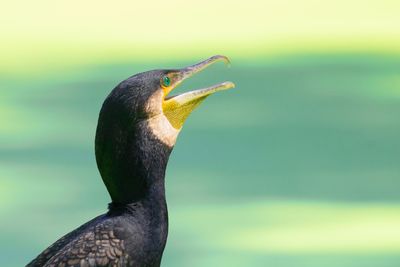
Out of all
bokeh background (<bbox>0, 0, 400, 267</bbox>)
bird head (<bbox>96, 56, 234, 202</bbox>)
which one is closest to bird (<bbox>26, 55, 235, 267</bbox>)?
bird head (<bbox>96, 56, 234, 202</bbox>)

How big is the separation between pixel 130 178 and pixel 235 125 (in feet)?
16.1

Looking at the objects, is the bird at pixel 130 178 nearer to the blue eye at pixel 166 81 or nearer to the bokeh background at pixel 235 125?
the blue eye at pixel 166 81

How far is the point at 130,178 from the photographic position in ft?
17.6

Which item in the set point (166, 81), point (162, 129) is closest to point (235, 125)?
point (166, 81)

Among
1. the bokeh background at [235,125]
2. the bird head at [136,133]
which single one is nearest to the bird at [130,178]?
the bird head at [136,133]

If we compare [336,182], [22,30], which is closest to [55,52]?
[22,30]

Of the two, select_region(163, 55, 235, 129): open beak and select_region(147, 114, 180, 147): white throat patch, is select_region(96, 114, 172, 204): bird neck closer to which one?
select_region(147, 114, 180, 147): white throat patch

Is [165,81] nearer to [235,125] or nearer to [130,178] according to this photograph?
[130,178]

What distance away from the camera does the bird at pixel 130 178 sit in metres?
5.22

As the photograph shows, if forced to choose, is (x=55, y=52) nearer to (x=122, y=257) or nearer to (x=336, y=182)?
(x=336, y=182)

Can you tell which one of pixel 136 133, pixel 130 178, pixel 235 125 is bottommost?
pixel 130 178

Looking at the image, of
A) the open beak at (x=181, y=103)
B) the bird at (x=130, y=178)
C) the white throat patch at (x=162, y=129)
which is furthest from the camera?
the open beak at (x=181, y=103)

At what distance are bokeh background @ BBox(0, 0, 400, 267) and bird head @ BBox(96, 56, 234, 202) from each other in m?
2.20

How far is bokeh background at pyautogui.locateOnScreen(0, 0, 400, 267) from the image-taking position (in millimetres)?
8008
